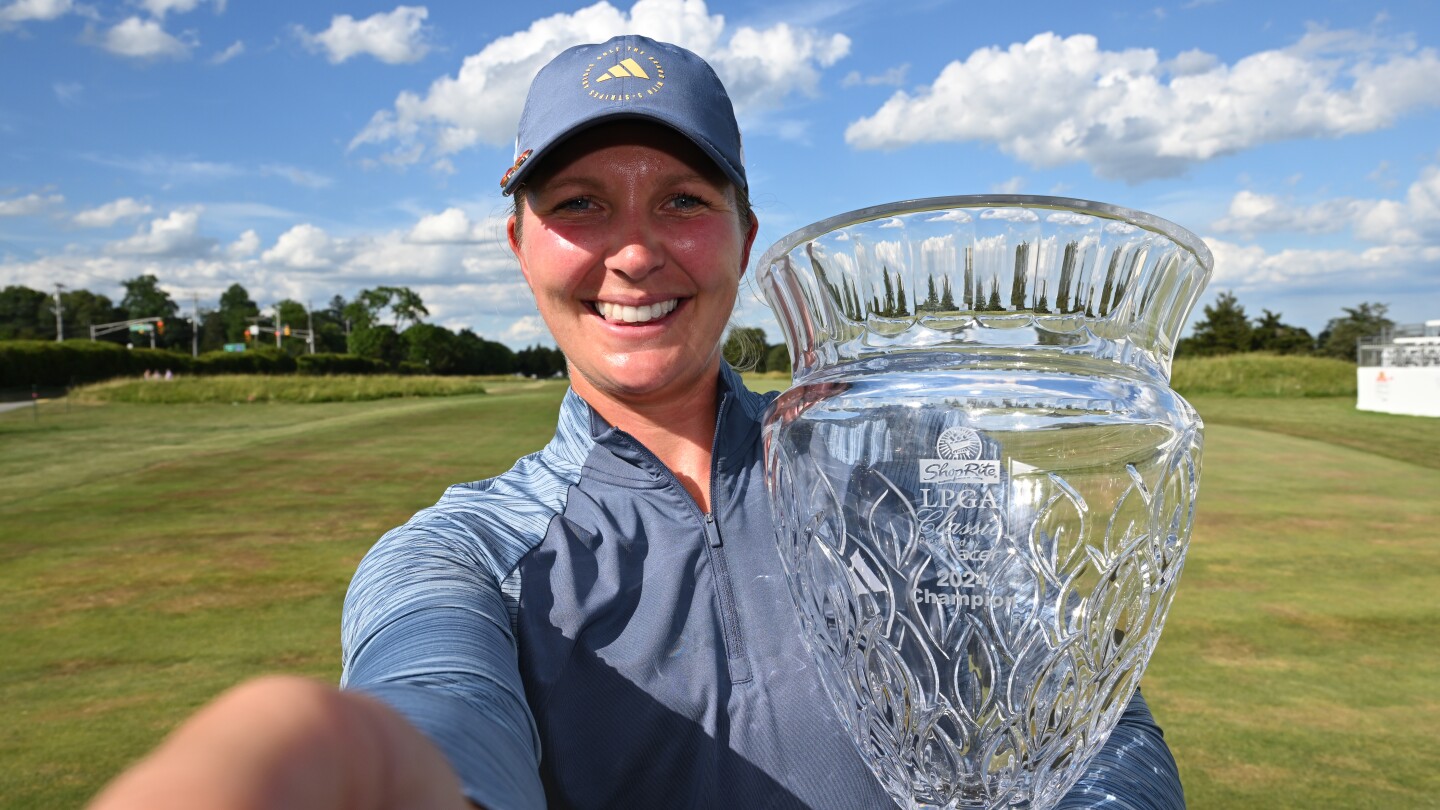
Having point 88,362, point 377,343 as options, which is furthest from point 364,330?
point 88,362

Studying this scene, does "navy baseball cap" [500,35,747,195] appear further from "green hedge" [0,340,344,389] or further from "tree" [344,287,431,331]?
"tree" [344,287,431,331]

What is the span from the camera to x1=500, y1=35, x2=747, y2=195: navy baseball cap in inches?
46.4

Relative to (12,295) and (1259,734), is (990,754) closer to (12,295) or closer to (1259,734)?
(1259,734)

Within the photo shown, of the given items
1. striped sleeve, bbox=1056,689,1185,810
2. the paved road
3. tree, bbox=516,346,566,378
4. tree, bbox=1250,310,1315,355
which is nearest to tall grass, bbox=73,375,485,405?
the paved road

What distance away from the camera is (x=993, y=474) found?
70 cm

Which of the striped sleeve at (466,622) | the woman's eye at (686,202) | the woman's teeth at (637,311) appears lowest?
the striped sleeve at (466,622)

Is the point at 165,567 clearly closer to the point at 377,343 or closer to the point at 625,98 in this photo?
the point at 625,98

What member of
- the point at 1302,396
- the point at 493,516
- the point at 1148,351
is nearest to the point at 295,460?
the point at 493,516

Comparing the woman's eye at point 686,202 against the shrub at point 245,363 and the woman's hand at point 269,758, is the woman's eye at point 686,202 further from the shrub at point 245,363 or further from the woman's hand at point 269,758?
→ the shrub at point 245,363

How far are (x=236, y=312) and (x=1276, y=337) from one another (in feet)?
248

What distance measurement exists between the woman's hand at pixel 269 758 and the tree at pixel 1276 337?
165 ft

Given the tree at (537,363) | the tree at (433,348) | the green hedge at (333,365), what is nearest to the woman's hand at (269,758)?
the green hedge at (333,365)

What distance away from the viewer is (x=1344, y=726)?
125 inches

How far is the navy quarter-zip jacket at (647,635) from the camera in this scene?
104 cm
